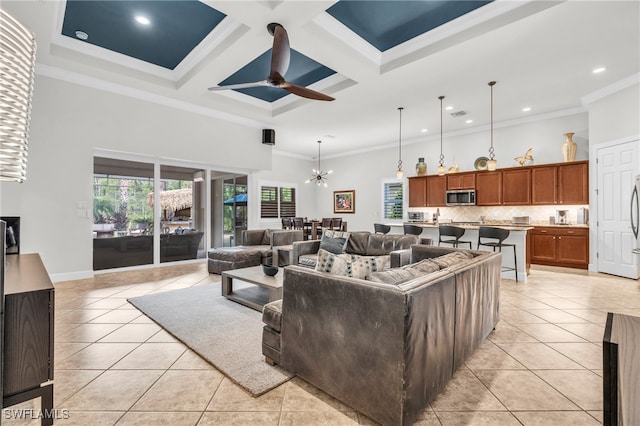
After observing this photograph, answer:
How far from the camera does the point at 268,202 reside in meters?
9.49

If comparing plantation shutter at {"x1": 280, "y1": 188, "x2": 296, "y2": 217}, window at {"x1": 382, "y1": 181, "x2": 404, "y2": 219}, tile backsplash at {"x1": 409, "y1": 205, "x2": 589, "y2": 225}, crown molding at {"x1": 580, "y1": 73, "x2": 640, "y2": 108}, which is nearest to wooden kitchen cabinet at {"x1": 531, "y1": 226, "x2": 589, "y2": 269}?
tile backsplash at {"x1": 409, "y1": 205, "x2": 589, "y2": 225}

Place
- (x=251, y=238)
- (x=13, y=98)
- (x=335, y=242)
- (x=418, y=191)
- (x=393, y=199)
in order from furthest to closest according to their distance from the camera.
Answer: (x=393, y=199), (x=418, y=191), (x=251, y=238), (x=335, y=242), (x=13, y=98)

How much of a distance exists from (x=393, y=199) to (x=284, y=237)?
438 centimetres

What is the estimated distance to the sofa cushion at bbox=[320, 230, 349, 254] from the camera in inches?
193

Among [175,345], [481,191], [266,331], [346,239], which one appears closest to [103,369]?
[175,345]

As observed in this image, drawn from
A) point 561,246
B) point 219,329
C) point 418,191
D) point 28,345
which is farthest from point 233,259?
point 561,246

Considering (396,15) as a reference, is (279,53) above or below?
below

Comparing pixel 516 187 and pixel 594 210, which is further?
pixel 516 187

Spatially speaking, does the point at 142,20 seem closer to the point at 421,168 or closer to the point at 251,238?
the point at 251,238

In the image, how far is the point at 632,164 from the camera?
4992 mm

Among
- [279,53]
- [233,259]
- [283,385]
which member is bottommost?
[283,385]

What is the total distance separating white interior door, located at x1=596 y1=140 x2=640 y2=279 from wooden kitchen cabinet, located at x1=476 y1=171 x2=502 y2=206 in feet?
5.65

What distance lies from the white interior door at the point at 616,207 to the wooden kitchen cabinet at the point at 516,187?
3.82 feet

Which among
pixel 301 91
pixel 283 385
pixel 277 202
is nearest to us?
pixel 283 385
